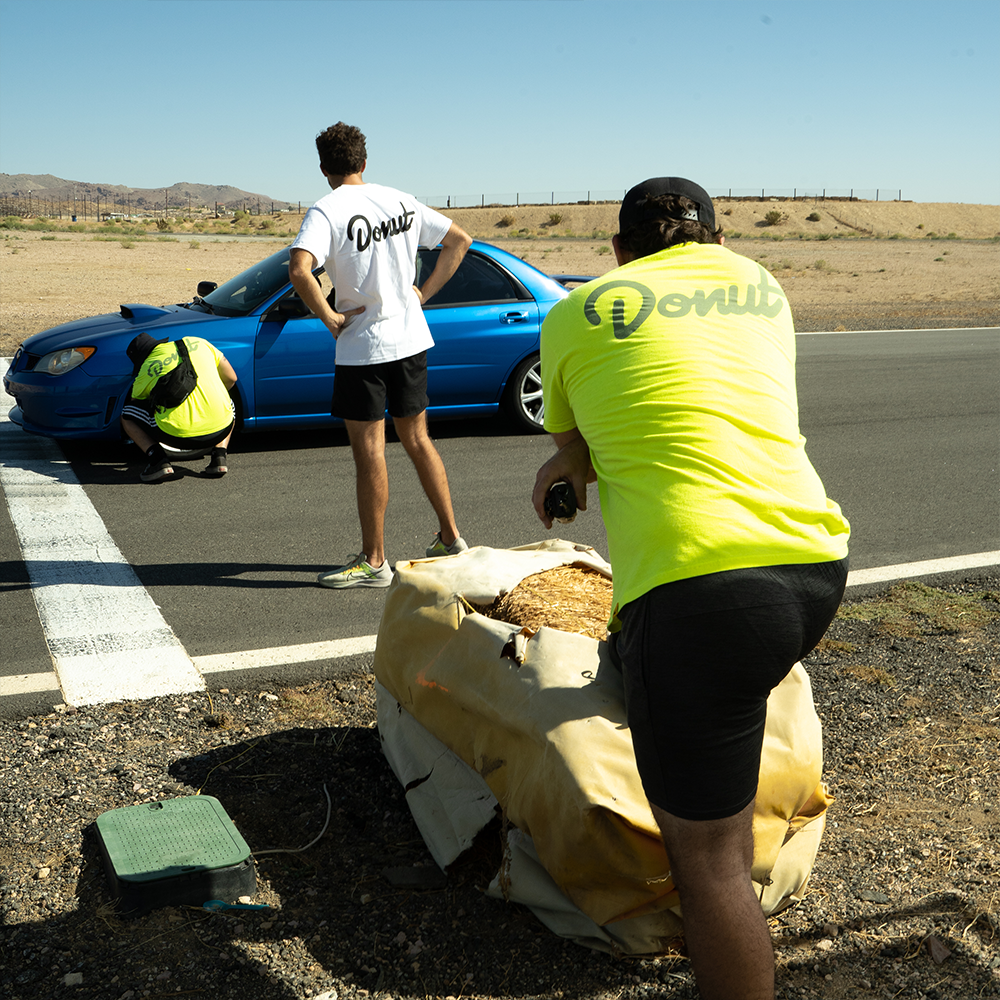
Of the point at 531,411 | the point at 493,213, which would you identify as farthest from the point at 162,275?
the point at 493,213

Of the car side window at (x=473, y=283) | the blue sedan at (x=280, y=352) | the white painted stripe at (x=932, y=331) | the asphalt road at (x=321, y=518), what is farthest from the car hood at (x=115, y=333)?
the white painted stripe at (x=932, y=331)

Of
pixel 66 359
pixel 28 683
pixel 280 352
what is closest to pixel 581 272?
pixel 280 352

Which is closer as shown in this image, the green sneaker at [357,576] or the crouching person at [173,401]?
the green sneaker at [357,576]

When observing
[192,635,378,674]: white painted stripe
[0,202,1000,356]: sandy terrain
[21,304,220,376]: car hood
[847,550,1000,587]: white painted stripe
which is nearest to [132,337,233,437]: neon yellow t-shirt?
[21,304,220,376]: car hood

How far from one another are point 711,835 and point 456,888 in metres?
1.12

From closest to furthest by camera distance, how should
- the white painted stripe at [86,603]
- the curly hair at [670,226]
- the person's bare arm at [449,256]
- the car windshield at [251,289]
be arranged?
the curly hair at [670,226] < the white painted stripe at [86,603] < the person's bare arm at [449,256] < the car windshield at [251,289]

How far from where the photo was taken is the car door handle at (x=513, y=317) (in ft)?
28.2

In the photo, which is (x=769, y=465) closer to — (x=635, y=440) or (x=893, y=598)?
(x=635, y=440)

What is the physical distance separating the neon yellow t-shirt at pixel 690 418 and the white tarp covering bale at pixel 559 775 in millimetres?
584

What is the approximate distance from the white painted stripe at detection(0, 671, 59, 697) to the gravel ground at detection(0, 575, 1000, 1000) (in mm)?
256

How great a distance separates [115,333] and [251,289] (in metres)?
1.11

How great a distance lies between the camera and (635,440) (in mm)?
1979

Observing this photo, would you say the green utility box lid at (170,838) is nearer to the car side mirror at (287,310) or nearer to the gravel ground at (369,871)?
the gravel ground at (369,871)

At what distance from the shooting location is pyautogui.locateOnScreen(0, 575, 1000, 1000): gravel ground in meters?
2.43
